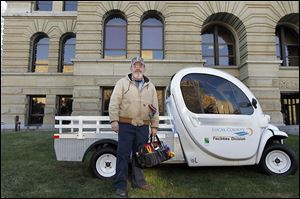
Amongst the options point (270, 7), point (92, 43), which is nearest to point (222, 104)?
point (92, 43)

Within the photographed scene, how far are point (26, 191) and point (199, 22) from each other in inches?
535

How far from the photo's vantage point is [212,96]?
5156 millimetres

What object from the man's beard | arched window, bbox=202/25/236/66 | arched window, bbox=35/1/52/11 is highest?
arched window, bbox=35/1/52/11

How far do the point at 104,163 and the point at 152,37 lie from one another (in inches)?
465

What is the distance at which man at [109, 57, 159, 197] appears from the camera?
4.04 metres

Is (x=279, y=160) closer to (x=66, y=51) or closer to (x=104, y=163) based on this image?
(x=104, y=163)

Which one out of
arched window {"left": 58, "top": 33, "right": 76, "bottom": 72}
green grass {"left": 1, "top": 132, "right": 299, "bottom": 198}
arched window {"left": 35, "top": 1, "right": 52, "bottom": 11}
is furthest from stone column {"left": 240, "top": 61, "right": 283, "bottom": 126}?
arched window {"left": 35, "top": 1, "right": 52, "bottom": 11}

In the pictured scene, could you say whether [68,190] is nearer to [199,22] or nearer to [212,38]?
[199,22]

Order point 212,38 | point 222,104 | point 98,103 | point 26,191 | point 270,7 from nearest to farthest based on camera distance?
point 26,191
point 222,104
point 98,103
point 270,7
point 212,38

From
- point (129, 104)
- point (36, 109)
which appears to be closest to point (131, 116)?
point (129, 104)

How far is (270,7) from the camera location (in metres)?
15.6

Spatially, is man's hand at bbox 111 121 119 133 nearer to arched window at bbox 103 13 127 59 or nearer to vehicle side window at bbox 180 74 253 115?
vehicle side window at bbox 180 74 253 115

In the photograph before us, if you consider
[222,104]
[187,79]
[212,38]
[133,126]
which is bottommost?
[133,126]

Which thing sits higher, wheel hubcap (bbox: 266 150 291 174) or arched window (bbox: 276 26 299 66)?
arched window (bbox: 276 26 299 66)
